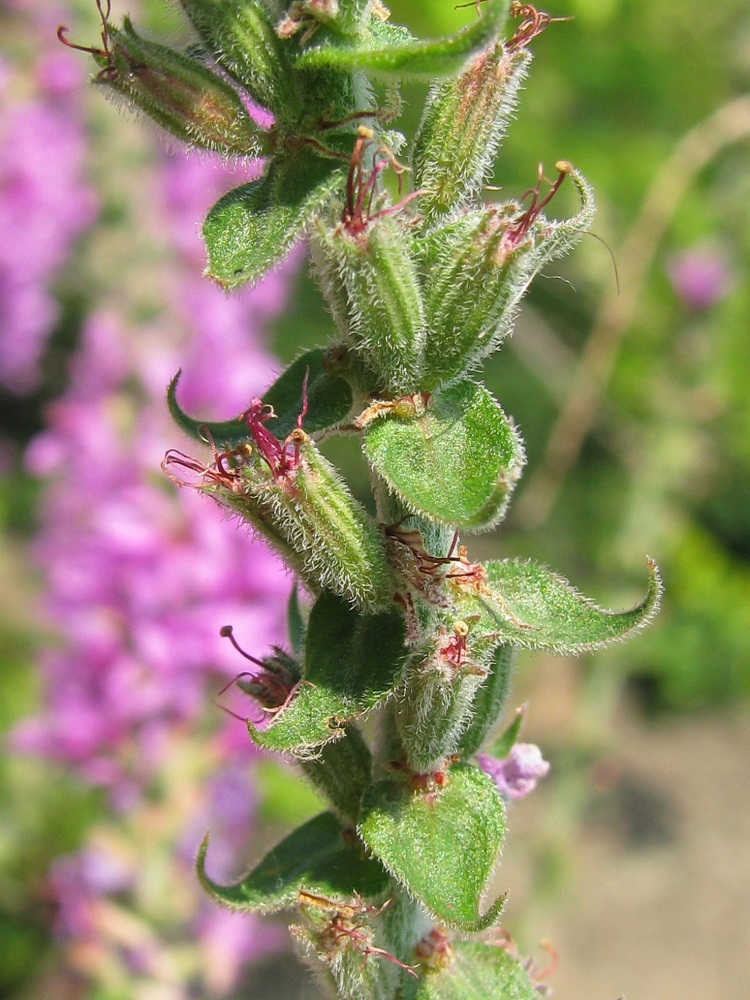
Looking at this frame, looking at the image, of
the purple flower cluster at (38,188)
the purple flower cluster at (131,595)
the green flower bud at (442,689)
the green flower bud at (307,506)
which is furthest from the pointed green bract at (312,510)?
the purple flower cluster at (38,188)

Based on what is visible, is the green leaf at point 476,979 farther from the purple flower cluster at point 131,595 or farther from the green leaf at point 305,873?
the purple flower cluster at point 131,595

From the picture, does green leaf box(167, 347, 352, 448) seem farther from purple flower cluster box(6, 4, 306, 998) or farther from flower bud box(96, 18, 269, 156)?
purple flower cluster box(6, 4, 306, 998)

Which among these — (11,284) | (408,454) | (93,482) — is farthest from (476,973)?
(11,284)

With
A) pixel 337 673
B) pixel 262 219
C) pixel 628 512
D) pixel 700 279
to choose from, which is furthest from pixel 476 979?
pixel 700 279

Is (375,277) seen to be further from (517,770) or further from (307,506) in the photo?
(517,770)

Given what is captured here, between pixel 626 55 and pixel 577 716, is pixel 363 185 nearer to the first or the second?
pixel 577 716

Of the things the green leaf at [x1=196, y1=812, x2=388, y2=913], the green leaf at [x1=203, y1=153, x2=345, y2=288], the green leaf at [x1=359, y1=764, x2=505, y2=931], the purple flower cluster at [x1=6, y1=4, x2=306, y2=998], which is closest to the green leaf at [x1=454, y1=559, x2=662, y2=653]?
the green leaf at [x1=359, y1=764, x2=505, y2=931]

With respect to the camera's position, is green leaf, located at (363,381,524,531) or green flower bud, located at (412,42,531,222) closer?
green leaf, located at (363,381,524,531)
